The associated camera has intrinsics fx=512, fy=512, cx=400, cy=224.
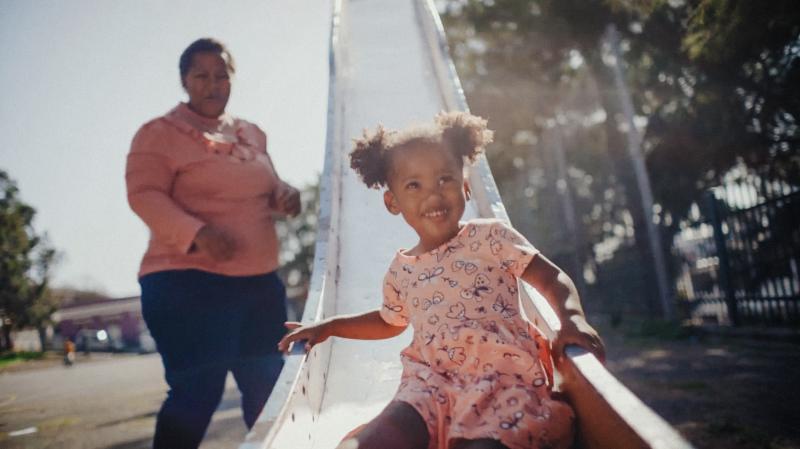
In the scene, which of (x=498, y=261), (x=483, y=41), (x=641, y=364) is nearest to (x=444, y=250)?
(x=498, y=261)

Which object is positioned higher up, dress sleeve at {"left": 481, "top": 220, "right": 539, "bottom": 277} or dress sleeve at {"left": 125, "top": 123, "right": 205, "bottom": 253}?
dress sleeve at {"left": 125, "top": 123, "right": 205, "bottom": 253}

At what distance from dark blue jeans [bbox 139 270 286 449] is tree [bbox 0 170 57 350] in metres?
19.9

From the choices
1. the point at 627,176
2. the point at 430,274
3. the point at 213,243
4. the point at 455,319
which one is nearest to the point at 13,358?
the point at 627,176

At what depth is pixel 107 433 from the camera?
4.15 meters

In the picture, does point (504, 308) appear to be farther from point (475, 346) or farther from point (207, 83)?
point (207, 83)

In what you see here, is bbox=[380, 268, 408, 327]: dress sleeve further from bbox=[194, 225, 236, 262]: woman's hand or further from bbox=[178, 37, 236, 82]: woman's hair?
bbox=[178, 37, 236, 82]: woman's hair

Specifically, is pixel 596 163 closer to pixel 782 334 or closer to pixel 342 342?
pixel 782 334

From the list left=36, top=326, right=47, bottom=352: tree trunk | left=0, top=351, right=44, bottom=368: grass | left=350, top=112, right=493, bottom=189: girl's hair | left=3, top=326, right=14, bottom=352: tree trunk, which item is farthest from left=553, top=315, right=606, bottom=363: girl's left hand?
left=36, top=326, right=47, bottom=352: tree trunk

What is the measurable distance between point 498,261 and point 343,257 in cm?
113

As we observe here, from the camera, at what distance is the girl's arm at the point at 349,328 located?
1.46m

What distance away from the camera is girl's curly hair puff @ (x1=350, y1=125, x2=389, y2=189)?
5.39 feet

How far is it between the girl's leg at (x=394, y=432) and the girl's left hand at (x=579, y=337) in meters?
0.36

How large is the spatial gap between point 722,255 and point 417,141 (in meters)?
5.61

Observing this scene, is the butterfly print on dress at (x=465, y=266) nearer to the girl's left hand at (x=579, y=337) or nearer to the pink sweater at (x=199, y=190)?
the girl's left hand at (x=579, y=337)
